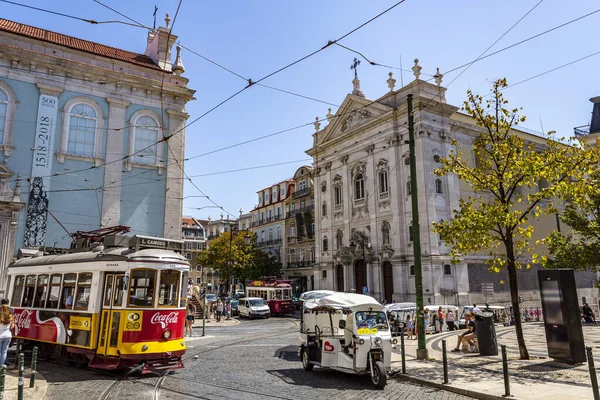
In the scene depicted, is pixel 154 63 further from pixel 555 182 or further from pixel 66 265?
pixel 555 182

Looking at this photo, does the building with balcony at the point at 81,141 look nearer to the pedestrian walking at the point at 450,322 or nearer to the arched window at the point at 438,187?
the pedestrian walking at the point at 450,322

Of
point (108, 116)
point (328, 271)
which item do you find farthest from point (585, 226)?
point (108, 116)

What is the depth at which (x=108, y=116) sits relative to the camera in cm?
2428

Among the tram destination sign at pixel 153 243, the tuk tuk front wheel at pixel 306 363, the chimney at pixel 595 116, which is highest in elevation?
the chimney at pixel 595 116

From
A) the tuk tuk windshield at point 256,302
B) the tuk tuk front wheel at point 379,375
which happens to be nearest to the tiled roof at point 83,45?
the tuk tuk windshield at point 256,302

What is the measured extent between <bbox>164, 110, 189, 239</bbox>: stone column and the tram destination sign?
12.8m

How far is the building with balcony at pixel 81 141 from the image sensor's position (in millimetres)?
21891

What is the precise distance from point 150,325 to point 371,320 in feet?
17.5

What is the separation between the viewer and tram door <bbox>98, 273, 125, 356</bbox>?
33.5 feet

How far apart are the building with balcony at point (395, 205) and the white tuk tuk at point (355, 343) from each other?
2183cm

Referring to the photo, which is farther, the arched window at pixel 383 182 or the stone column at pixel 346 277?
the stone column at pixel 346 277

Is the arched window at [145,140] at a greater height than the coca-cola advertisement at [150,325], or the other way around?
the arched window at [145,140]

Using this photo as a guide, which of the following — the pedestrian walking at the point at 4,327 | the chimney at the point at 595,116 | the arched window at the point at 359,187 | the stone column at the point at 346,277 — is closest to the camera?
the pedestrian walking at the point at 4,327

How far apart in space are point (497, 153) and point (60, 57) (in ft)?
73.3
